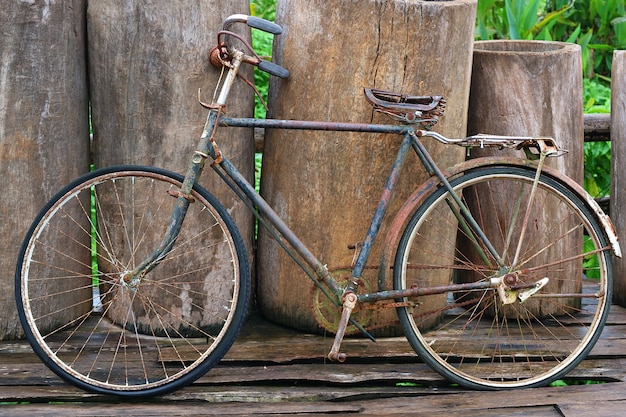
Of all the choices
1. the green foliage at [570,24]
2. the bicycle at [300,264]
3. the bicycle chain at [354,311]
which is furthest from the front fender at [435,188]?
the green foliage at [570,24]

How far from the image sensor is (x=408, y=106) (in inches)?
143

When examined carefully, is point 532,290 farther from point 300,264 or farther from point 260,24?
point 260,24

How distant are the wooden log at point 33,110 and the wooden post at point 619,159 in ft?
8.70

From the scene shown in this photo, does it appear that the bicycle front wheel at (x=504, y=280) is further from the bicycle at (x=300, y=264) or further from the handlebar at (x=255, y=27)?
the handlebar at (x=255, y=27)

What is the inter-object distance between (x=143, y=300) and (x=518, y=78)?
6.74 ft

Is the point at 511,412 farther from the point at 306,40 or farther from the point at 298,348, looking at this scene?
the point at 306,40

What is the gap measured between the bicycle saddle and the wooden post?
4.31 feet

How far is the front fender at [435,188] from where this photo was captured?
3.64 meters

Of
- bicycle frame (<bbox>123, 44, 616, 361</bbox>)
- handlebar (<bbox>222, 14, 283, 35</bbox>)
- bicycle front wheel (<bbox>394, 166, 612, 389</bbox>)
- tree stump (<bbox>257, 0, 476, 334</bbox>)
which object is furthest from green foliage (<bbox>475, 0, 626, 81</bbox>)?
handlebar (<bbox>222, 14, 283, 35</bbox>)

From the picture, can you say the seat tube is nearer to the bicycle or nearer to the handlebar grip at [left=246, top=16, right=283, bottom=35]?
the bicycle

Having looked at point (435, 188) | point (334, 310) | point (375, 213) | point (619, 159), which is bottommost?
point (334, 310)

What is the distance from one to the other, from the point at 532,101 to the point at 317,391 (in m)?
1.77

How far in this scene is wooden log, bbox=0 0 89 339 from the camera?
3816mm

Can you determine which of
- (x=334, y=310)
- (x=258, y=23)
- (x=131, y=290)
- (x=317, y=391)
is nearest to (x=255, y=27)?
(x=258, y=23)
